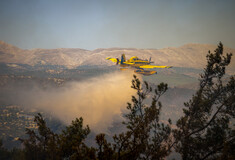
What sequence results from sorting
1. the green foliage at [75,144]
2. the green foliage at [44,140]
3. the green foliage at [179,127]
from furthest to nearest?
the green foliage at [179,127], the green foliage at [44,140], the green foliage at [75,144]

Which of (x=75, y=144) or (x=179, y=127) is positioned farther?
(x=179, y=127)

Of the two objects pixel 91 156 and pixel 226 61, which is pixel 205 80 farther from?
pixel 91 156

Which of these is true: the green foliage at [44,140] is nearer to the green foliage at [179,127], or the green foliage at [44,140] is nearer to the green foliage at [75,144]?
the green foliage at [179,127]

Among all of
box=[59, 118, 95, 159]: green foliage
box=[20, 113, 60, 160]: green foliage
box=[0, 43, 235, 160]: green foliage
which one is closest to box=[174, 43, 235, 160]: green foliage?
box=[0, 43, 235, 160]: green foliage

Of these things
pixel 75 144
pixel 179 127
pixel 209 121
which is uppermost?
pixel 75 144

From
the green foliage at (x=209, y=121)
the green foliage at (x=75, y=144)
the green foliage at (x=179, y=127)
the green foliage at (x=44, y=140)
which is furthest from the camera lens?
Result: the green foliage at (x=209, y=121)

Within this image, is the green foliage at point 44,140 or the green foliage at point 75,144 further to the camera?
the green foliage at point 44,140

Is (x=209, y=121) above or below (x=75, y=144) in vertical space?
below

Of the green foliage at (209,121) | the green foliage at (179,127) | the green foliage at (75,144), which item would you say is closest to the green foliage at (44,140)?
the green foliage at (179,127)

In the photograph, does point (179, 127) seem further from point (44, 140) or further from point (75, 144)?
point (44, 140)

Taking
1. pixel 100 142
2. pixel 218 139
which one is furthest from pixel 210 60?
pixel 100 142

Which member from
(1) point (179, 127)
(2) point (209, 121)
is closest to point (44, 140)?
(1) point (179, 127)
